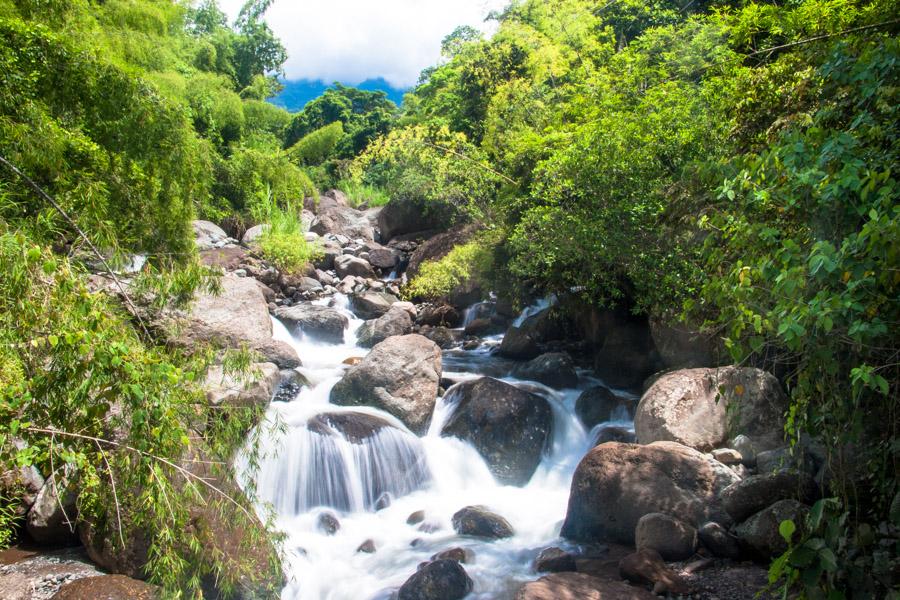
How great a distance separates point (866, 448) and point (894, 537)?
20.9 inches

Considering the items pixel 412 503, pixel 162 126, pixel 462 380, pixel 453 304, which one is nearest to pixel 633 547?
pixel 412 503

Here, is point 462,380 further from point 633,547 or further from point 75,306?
point 75,306

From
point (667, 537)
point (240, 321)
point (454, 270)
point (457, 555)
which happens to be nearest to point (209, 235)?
point (454, 270)

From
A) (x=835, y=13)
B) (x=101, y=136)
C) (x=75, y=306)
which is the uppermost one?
(x=835, y=13)

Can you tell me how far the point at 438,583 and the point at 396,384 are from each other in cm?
386

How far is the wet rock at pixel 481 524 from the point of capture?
290 inches

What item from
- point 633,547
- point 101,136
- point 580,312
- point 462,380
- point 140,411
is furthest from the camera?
point 580,312

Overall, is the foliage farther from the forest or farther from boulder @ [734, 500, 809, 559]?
boulder @ [734, 500, 809, 559]

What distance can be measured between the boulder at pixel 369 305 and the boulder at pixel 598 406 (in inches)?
264

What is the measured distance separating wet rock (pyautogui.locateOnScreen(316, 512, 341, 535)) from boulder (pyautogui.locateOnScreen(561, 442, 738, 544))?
103 inches

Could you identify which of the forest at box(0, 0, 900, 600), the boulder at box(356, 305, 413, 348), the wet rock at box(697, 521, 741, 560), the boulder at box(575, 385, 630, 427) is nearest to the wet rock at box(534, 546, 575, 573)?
the wet rock at box(697, 521, 741, 560)

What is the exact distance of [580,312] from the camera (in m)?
12.3

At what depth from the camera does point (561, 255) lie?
9.96 meters

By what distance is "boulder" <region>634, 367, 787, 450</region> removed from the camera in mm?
7480
